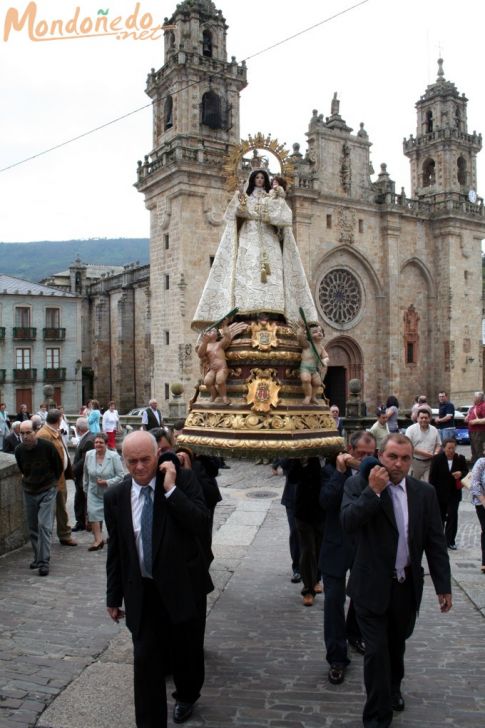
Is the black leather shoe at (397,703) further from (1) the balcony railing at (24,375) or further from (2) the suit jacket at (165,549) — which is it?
(1) the balcony railing at (24,375)

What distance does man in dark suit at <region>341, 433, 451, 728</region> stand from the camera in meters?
4.16

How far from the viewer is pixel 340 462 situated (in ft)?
16.7

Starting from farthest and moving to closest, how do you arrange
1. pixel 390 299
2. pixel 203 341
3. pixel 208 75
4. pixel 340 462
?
pixel 390 299 < pixel 208 75 < pixel 203 341 < pixel 340 462

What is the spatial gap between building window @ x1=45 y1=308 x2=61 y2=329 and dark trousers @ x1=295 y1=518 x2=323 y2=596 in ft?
117

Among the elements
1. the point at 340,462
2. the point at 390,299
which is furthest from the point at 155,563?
the point at 390,299

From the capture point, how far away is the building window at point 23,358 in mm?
38781

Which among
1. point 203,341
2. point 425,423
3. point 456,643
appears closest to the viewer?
point 456,643

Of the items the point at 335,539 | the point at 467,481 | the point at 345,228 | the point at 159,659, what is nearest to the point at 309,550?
the point at 335,539

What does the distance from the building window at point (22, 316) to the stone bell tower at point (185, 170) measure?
1251 centimetres

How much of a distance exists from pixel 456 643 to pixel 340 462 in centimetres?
223

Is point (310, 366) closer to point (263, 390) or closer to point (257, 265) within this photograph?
point (263, 390)

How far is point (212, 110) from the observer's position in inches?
1204

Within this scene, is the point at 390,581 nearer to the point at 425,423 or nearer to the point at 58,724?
the point at 58,724

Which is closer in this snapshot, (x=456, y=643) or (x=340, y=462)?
(x=340, y=462)
